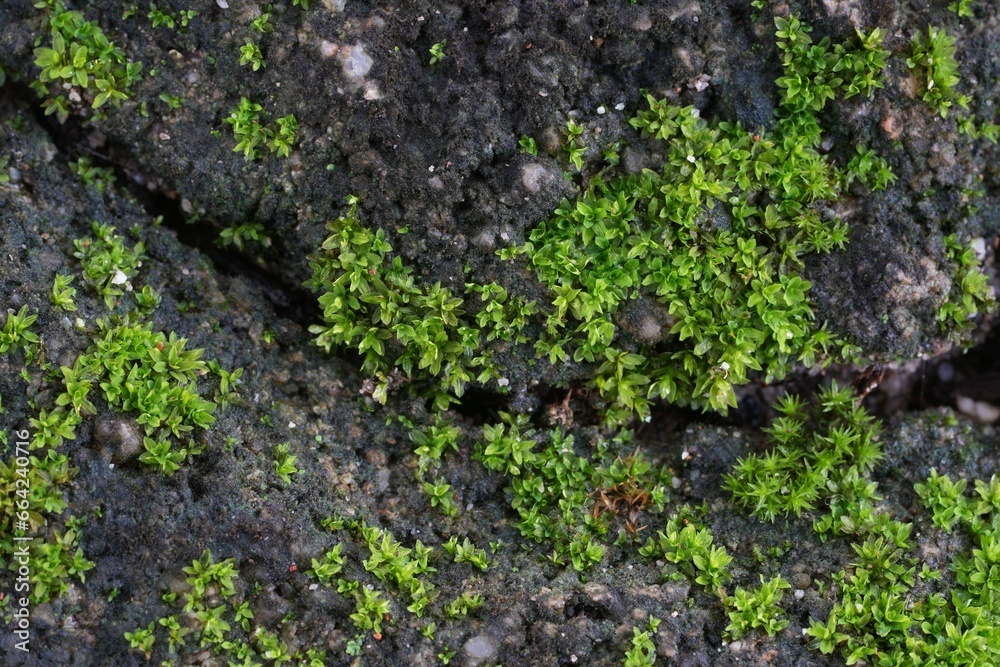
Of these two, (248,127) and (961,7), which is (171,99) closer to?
(248,127)

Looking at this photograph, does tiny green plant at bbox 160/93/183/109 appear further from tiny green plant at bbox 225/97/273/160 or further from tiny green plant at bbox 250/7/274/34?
tiny green plant at bbox 250/7/274/34

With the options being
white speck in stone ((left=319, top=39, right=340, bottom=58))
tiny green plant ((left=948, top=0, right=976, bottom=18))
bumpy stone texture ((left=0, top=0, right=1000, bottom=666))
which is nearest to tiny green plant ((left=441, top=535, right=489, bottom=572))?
bumpy stone texture ((left=0, top=0, right=1000, bottom=666))

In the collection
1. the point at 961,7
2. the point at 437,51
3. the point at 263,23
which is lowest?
the point at 263,23

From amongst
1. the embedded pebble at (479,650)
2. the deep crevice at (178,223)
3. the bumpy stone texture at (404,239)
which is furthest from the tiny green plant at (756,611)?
the deep crevice at (178,223)

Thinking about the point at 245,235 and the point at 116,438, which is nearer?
the point at 116,438

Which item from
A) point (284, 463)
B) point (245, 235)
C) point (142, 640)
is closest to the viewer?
point (142, 640)

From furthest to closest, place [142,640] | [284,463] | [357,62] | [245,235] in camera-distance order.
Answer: [245,235]
[357,62]
[284,463]
[142,640]

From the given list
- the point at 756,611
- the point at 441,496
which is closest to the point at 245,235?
the point at 441,496

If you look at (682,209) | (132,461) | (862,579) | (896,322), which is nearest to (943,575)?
(862,579)

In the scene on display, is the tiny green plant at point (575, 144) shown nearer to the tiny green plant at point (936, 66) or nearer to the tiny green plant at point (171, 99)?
the tiny green plant at point (936, 66)
